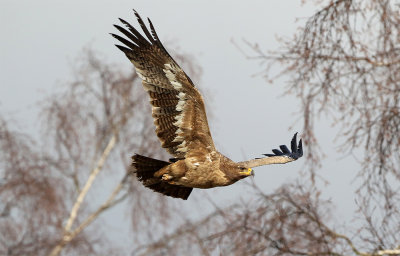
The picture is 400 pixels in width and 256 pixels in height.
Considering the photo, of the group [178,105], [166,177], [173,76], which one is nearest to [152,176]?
[166,177]

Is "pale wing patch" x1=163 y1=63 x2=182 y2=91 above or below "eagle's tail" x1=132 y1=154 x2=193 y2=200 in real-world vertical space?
above

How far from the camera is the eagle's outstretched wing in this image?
3547mm

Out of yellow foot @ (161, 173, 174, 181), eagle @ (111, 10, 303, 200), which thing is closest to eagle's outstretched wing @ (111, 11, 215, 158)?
eagle @ (111, 10, 303, 200)

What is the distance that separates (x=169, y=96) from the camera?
3674 millimetres

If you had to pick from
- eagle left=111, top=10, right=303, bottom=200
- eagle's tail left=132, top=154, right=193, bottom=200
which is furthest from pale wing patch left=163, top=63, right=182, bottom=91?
eagle's tail left=132, top=154, right=193, bottom=200

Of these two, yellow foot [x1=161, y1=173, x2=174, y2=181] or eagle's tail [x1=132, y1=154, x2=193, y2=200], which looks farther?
eagle's tail [x1=132, y1=154, x2=193, y2=200]

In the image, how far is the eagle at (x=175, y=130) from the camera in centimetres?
335

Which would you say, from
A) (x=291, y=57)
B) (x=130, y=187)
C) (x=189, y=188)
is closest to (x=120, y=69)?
(x=130, y=187)

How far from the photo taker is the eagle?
11.0ft

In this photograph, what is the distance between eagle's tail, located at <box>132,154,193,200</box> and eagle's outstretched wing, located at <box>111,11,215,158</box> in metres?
0.13

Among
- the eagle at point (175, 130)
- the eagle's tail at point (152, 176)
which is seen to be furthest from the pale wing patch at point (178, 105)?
the eagle's tail at point (152, 176)

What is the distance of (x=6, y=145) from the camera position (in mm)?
8352

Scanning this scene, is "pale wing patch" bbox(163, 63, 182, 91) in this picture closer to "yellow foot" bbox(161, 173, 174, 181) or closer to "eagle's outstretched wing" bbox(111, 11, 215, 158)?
"eagle's outstretched wing" bbox(111, 11, 215, 158)

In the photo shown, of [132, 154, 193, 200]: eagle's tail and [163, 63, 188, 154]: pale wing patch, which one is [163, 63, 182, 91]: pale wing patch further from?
[132, 154, 193, 200]: eagle's tail
